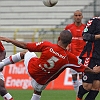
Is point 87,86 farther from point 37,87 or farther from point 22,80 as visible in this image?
point 22,80

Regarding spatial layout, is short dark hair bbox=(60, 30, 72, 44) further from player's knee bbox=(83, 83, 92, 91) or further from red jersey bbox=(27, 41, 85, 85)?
player's knee bbox=(83, 83, 92, 91)

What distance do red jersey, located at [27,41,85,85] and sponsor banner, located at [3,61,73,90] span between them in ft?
Result: 27.8

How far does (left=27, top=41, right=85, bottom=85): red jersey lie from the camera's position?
27.8ft

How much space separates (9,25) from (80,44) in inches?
405

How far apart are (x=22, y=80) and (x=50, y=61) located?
30.2 feet

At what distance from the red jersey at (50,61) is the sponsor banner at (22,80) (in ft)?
27.8

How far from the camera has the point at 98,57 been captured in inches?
383

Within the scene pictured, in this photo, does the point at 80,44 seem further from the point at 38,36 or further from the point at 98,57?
the point at 38,36

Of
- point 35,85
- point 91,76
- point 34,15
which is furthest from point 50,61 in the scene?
point 34,15

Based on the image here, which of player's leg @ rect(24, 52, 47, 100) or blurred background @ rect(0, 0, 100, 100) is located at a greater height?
player's leg @ rect(24, 52, 47, 100)

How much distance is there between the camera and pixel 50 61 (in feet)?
28.0

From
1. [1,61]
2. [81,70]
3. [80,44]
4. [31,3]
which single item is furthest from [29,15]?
[81,70]

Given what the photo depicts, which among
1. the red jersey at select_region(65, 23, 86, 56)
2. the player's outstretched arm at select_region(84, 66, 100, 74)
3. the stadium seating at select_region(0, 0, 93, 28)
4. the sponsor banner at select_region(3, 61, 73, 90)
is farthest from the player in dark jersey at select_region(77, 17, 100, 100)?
the stadium seating at select_region(0, 0, 93, 28)

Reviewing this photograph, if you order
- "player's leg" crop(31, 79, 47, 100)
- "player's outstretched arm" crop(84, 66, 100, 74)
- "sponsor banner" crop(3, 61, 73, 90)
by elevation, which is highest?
"player's outstretched arm" crop(84, 66, 100, 74)
